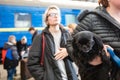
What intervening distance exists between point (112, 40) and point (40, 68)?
5.11ft

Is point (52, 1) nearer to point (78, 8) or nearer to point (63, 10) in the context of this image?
point (63, 10)

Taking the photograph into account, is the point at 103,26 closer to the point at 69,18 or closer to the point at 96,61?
the point at 96,61

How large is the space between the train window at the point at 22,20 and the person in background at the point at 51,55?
30.2 feet

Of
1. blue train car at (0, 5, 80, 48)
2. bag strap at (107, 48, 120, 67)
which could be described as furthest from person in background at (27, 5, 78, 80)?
blue train car at (0, 5, 80, 48)

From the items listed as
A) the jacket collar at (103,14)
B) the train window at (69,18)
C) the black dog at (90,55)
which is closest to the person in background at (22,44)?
the train window at (69,18)

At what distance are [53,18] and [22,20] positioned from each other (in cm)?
971

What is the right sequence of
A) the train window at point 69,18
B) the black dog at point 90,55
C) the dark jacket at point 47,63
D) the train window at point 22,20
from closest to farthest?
the black dog at point 90,55 < the dark jacket at point 47,63 < the train window at point 22,20 < the train window at point 69,18

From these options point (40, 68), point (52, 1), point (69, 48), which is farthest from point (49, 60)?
point (52, 1)

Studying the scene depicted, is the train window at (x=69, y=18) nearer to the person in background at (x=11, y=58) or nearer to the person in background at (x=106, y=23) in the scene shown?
the person in background at (x=11, y=58)

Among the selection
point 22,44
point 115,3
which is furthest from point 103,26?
point 22,44

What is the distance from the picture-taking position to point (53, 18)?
3.12 m

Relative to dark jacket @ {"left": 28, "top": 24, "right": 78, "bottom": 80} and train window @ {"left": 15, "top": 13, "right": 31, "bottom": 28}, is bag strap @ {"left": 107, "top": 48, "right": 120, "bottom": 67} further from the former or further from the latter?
train window @ {"left": 15, "top": 13, "right": 31, "bottom": 28}

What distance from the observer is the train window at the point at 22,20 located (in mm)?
12277

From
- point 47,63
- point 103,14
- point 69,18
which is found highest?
point 103,14
